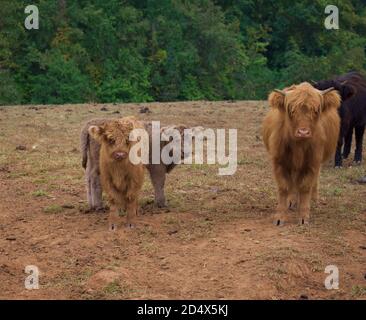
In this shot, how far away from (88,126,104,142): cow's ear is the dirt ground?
39.1 inches

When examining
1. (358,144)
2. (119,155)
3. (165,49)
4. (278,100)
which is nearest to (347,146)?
Answer: (358,144)

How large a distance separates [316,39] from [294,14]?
1.74 meters

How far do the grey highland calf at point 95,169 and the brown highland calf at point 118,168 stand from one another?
18.4 inches

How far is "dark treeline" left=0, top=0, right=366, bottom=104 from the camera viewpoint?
28203mm

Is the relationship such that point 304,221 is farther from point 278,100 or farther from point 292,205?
point 278,100

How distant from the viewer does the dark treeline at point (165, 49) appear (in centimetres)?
2820

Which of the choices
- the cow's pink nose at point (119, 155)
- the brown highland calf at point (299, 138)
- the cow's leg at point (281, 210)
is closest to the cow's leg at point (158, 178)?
the cow's pink nose at point (119, 155)

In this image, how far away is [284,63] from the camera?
3616 centimetres

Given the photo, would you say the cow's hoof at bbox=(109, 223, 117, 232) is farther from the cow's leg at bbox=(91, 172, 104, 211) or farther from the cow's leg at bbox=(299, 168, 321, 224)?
the cow's leg at bbox=(299, 168, 321, 224)

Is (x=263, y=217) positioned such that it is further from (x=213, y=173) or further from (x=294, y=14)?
(x=294, y=14)

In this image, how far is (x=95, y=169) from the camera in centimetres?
810

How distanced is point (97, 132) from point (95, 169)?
810mm

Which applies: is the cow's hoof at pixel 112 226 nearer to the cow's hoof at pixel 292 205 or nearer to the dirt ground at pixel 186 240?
the dirt ground at pixel 186 240

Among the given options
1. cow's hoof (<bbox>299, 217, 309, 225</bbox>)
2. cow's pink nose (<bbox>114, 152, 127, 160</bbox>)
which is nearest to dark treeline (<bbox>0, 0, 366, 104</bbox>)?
cow's pink nose (<bbox>114, 152, 127, 160</bbox>)
